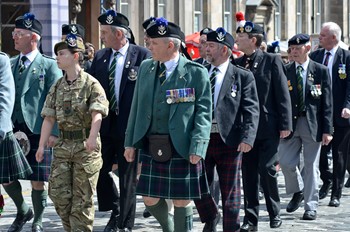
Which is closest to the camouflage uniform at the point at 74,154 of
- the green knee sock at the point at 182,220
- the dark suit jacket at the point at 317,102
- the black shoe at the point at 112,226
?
the green knee sock at the point at 182,220

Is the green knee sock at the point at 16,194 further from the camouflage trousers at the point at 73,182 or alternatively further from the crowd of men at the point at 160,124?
the camouflage trousers at the point at 73,182

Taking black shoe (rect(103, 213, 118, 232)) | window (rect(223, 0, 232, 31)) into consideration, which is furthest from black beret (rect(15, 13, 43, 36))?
window (rect(223, 0, 232, 31))

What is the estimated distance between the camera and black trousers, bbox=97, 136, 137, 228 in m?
12.2

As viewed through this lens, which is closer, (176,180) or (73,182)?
(176,180)

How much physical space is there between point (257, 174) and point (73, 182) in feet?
8.11

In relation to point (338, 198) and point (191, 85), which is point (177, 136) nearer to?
point (191, 85)

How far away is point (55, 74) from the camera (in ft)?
40.2

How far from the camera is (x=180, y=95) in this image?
33.3 ft

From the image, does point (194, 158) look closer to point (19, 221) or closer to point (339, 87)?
point (19, 221)

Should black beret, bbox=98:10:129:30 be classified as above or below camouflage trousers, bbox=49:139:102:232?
above

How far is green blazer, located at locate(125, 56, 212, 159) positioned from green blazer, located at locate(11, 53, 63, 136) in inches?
74.8

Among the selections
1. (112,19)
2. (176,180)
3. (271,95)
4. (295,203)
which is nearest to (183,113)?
(176,180)

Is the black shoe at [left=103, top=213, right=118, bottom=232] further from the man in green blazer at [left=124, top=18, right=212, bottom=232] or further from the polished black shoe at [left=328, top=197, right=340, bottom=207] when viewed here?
the polished black shoe at [left=328, top=197, right=340, bottom=207]

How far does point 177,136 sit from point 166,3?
24.2m
